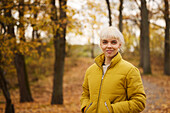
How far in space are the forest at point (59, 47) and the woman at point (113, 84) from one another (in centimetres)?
76

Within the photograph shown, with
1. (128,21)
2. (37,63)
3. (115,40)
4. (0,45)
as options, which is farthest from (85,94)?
(128,21)

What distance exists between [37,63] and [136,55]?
16.3 metres

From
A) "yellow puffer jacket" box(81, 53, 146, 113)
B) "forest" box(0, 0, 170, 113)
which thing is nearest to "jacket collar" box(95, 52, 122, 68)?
"yellow puffer jacket" box(81, 53, 146, 113)

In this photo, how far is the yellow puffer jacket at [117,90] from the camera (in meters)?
2.23

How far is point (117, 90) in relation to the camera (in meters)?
2.31

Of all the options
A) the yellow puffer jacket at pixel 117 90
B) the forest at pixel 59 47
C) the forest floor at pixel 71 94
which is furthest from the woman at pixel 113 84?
the forest floor at pixel 71 94

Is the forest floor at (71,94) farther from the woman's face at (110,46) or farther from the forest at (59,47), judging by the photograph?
the woman's face at (110,46)

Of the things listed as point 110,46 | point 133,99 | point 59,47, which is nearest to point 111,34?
point 110,46

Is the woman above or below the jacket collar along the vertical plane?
below

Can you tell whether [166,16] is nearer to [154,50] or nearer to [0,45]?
[154,50]

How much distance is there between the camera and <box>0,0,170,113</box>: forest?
6801mm

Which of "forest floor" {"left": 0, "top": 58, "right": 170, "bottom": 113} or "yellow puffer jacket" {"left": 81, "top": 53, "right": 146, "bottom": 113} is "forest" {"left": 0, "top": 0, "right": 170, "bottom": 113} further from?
"yellow puffer jacket" {"left": 81, "top": 53, "right": 146, "bottom": 113}

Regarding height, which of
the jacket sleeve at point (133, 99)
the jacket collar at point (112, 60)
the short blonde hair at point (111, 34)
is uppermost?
the short blonde hair at point (111, 34)

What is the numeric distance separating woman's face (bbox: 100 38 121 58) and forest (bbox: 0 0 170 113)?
72 cm
